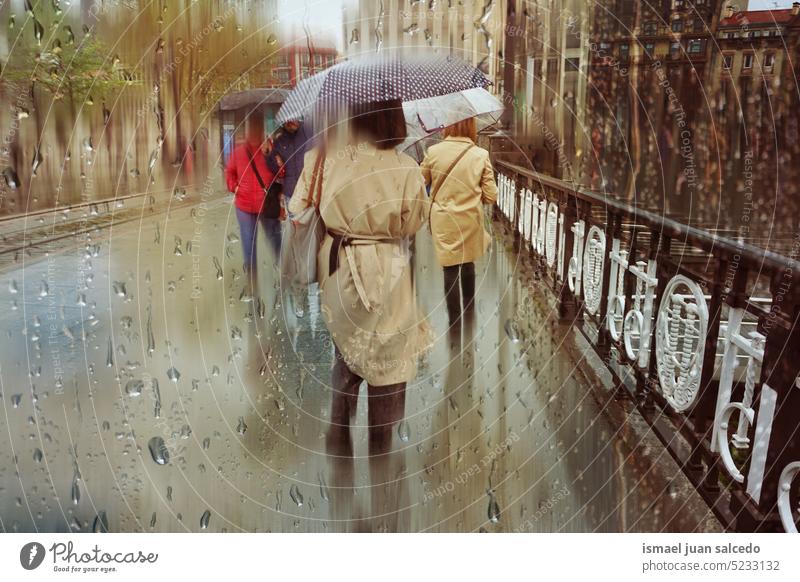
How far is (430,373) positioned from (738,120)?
101 centimetres

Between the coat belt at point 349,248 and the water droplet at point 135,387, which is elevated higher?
the coat belt at point 349,248

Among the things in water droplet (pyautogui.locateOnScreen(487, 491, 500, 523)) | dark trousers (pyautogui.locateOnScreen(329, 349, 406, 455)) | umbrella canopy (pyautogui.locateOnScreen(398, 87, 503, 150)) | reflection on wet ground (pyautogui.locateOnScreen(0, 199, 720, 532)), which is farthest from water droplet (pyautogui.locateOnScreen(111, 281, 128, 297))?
water droplet (pyautogui.locateOnScreen(487, 491, 500, 523))

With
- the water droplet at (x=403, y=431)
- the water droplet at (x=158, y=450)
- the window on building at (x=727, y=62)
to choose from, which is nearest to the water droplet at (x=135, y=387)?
the water droplet at (x=158, y=450)

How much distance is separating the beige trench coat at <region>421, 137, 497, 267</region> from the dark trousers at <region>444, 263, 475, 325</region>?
3 cm

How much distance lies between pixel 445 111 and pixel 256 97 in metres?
0.46

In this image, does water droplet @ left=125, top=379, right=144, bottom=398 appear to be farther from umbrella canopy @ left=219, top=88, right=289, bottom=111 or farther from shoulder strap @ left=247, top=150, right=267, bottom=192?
umbrella canopy @ left=219, top=88, right=289, bottom=111

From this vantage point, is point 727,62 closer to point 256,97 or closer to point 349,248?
point 349,248

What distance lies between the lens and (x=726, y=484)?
179cm

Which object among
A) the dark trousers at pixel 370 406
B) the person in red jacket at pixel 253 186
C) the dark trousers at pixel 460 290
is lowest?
the dark trousers at pixel 370 406

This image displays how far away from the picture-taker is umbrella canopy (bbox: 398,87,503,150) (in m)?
1.60

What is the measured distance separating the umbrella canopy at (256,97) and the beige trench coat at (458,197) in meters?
0.38

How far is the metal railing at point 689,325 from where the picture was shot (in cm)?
152

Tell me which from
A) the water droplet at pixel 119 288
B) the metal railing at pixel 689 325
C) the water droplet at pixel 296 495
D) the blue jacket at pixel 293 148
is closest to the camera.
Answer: the metal railing at pixel 689 325

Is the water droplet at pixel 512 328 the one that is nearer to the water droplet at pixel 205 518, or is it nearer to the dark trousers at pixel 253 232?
the dark trousers at pixel 253 232
